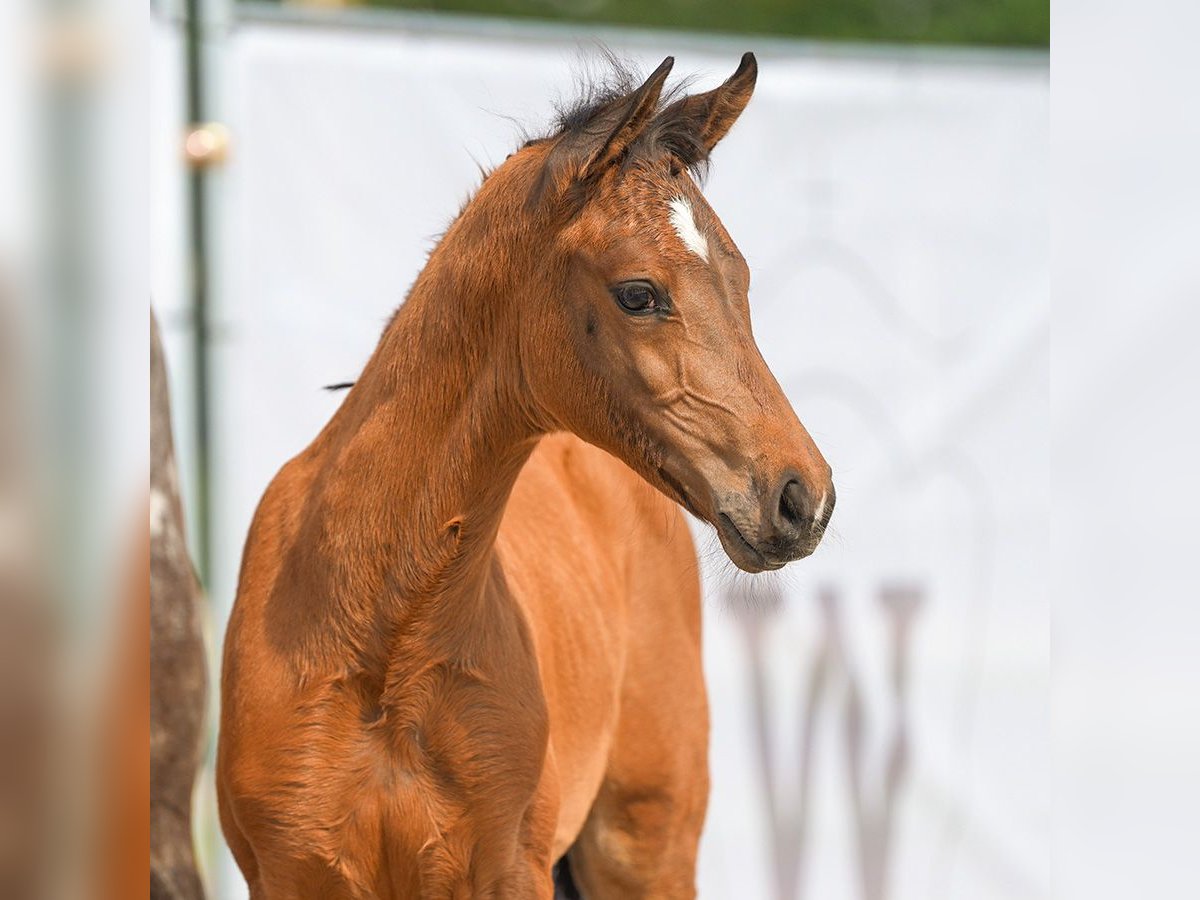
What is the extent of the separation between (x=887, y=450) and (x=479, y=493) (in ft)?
6.10

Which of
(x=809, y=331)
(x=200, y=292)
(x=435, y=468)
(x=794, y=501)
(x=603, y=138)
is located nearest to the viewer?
(x=794, y=501)

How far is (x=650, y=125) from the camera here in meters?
1.48

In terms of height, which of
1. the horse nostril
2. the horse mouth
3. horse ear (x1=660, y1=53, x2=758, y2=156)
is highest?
horse ear (x1=660, y1=53, x2=758, y2=156)

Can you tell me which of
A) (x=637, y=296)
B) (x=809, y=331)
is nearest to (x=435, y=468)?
(x=637, y=296)

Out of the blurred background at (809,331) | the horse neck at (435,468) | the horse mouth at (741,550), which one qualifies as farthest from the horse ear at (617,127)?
the blurred background at (809,331)

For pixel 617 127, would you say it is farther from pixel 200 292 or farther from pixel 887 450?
pixel 887 450

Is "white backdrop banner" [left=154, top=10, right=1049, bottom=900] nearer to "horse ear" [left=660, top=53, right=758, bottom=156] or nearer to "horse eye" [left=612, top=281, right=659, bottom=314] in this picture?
"horse ear" [left=660, top=53, right=758, bottom=156]

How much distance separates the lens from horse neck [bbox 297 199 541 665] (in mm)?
1559

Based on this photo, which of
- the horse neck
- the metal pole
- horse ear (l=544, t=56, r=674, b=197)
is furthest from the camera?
the metal pole

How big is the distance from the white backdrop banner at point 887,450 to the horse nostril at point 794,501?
70.5 inches

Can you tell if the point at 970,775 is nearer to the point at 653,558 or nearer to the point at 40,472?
the point at 653,558

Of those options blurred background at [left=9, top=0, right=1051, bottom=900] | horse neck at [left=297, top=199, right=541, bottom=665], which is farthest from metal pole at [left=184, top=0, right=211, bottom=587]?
horse neck at [left=297, top=199, right=541, bottom=665]

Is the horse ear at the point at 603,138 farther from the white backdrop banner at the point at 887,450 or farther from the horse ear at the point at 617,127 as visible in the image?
the white backdrop banner at the point at 887,450

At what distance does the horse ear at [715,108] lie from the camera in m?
1.52
